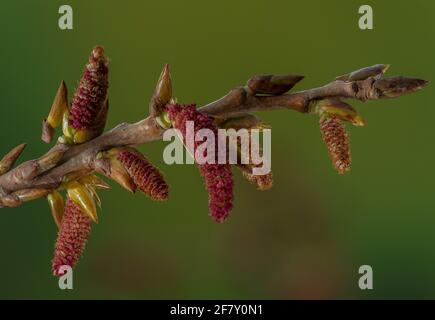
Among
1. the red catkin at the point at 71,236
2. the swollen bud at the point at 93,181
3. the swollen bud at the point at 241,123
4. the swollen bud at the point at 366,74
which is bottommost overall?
the red catkin at the point at 71,236

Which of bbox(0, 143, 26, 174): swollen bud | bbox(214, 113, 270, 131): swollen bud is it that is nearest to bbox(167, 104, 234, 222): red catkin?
bbox(214, 113, 270, 131): swollen bud

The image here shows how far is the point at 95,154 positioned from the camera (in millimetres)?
330

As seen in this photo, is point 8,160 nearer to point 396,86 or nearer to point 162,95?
point 162,95

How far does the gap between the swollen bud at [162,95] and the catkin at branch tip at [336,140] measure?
0.08 meters

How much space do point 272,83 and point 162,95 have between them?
0.18 feet

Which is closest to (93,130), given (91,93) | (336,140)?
(91,93)

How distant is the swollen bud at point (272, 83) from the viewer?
0.31m

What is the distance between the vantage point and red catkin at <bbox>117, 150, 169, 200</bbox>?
0.30m

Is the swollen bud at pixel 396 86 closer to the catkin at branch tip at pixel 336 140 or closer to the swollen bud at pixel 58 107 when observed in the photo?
the catkin at branch tip at pixel 336 140

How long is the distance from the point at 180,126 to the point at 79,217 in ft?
0.37

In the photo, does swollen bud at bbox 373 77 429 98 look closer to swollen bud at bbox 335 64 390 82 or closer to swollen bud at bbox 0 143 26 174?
swollen bud at bbox 335 64 390 82

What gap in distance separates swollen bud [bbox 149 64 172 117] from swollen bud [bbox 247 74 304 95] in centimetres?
4

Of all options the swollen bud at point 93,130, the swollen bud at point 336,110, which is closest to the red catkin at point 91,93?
the swollen bud at point 93,130

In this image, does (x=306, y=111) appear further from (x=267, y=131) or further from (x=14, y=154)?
(x=14, y=154)
